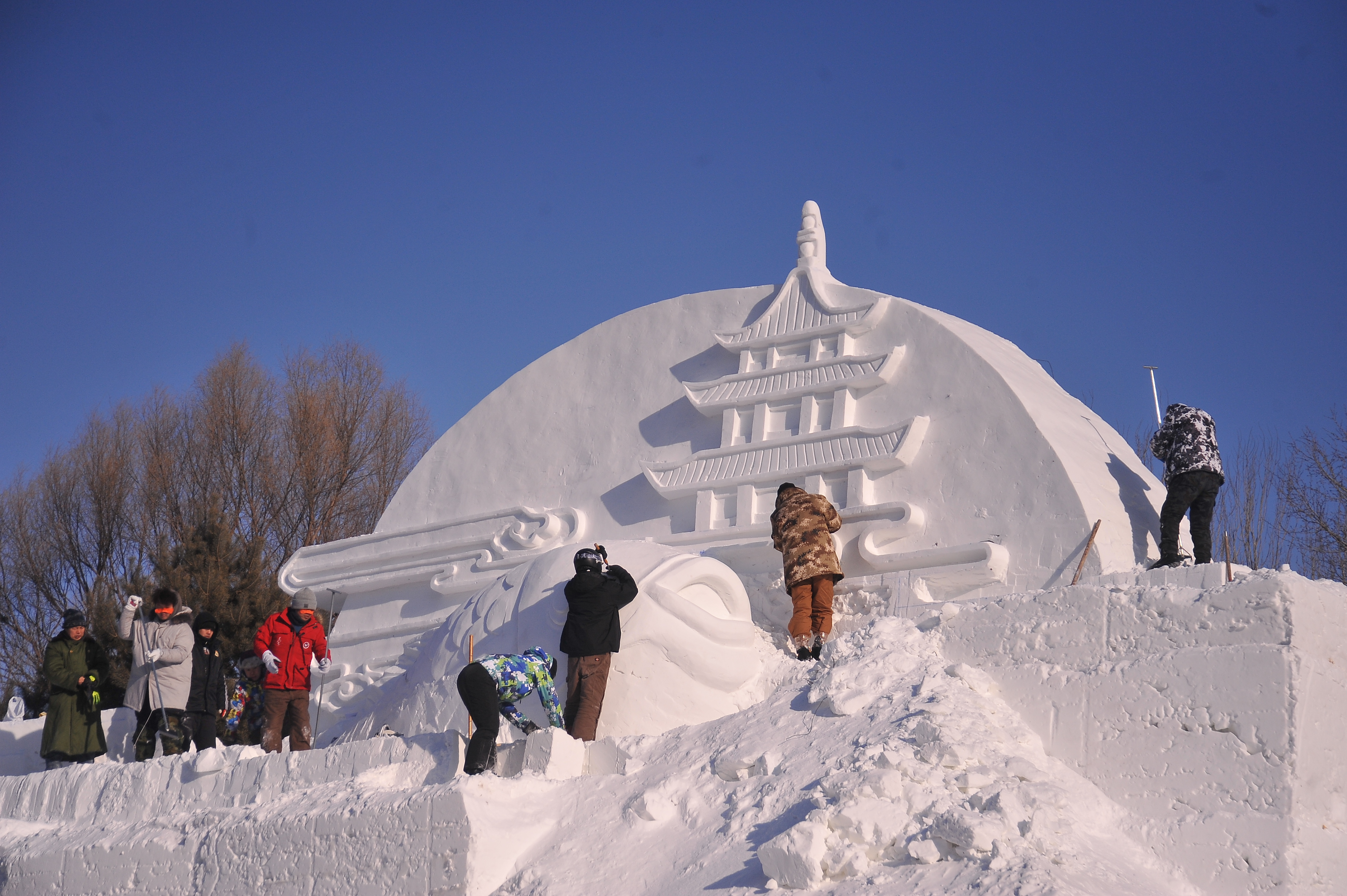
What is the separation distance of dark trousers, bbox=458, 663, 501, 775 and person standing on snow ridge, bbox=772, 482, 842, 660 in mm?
2215

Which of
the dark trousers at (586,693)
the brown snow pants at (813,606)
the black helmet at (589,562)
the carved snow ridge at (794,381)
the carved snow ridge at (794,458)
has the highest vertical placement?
the carved snow ridge at (794,381)

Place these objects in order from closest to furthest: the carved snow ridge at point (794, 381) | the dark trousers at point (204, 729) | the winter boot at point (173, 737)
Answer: the winter boot at point (173, 737)
the dark trousers at point (204, 729)
the carved snow ridge at point (794, 381)

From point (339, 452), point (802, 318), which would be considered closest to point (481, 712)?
point (802, 318)

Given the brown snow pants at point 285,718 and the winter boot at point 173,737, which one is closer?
the brown snow pants at point 285,718

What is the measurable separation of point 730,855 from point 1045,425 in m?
4.40

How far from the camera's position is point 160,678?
7621 mm

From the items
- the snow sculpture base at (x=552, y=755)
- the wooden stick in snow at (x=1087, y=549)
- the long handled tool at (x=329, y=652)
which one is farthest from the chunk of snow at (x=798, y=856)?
the long handled tool at (x=329, y=652)

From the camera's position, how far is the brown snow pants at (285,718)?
7176 mm

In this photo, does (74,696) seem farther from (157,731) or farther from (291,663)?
(291,663)

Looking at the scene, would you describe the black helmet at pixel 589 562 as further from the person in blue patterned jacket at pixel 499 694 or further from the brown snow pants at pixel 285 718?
the brown snow pants at pixel 285 718

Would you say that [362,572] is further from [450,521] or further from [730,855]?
[730,855]

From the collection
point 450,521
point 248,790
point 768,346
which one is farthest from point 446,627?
point 768,346

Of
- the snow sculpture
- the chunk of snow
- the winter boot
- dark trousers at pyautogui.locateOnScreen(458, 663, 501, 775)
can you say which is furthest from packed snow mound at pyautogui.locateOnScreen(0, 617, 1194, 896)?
the snow sculpture

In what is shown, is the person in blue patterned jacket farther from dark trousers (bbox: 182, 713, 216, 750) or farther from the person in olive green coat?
the person in olive green coat
